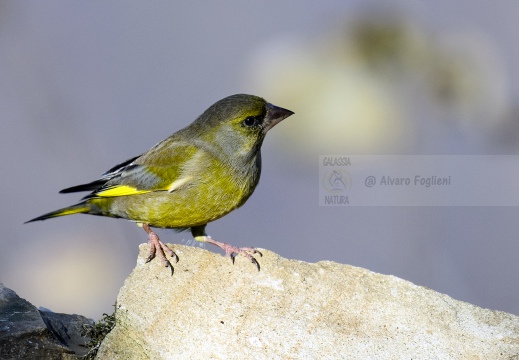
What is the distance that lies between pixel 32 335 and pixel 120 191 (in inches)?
61.4

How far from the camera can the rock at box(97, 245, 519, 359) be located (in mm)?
4559

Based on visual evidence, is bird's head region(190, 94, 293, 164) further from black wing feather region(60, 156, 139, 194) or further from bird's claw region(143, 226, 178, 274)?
bird's claw region(143, 226, 178, 274)

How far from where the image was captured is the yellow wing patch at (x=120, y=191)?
18.9 feet

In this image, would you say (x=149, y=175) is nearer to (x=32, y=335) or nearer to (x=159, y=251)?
(x=159, y=251)

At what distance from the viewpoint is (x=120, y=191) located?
584 centimetres

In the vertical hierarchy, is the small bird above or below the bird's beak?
below

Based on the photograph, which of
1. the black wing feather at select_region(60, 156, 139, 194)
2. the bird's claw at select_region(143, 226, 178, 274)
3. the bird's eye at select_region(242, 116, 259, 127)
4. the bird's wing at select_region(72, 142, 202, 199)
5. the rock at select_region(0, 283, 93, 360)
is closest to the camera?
the rock at select_region(0, 283, 93, 360)

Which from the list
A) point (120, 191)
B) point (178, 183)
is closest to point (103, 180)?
point (120, 191)

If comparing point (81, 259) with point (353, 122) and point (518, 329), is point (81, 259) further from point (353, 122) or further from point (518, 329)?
point (518, 329)

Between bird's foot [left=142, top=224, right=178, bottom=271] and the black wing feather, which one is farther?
the black wing feather

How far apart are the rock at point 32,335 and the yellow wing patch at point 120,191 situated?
115 cm

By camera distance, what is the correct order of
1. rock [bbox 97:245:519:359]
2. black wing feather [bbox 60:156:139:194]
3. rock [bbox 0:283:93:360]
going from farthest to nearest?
black wing feather [bbox 60:156:139:194], rock [bbox 97:245:519:359], rock [bbox 0:283:93:360]

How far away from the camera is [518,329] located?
189 inches

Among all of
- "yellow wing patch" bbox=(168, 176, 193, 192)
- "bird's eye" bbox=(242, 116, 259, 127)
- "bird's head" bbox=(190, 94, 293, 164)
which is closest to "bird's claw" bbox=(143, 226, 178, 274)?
"yellow wing patch" bbox=(168, 176, 193, 192)
